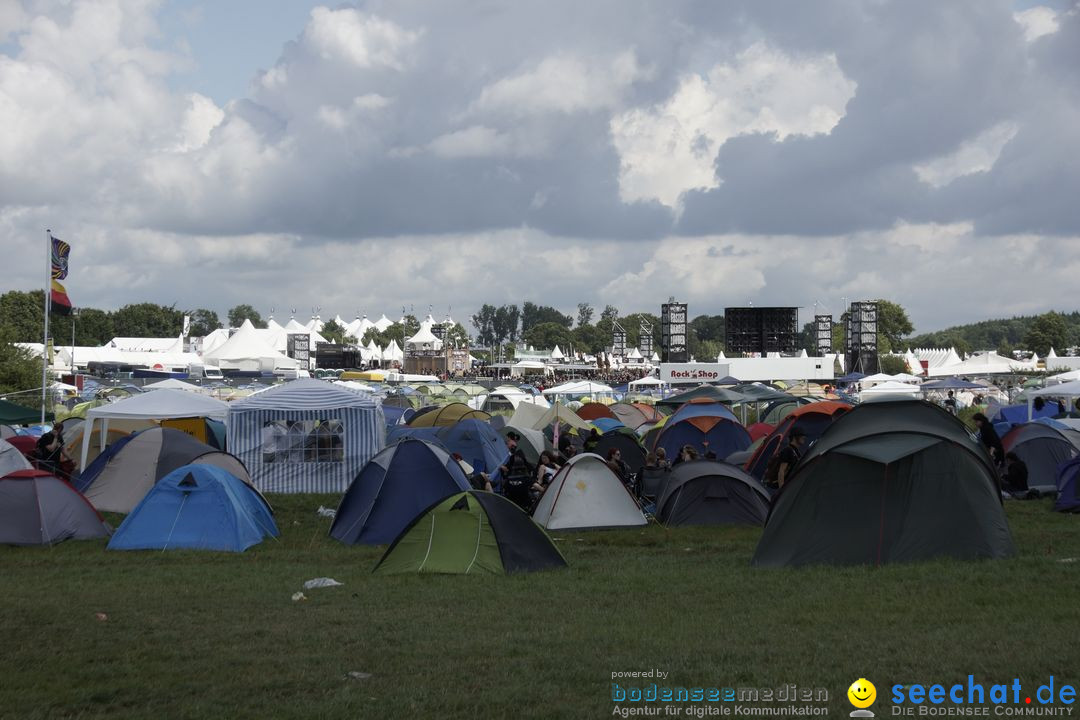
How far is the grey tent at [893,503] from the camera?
35.9ft

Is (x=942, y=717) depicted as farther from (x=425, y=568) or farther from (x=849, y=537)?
(x=425, y=568)

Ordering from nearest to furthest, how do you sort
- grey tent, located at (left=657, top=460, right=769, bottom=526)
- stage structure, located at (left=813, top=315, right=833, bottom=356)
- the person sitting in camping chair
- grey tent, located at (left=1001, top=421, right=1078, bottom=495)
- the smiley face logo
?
1. the smiley face logo
2. grey tent, located at (left=657, top=460, right=769, bottom=526)
3. the person sitting in camping chair
4. grey tent, located at (left=1001, top=421, right=1078, bottom=495)
5. stage structure, located at (left=813, top=315, right=833, bottom=356)

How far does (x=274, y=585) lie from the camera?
11.4 metres

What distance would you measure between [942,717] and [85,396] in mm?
46611

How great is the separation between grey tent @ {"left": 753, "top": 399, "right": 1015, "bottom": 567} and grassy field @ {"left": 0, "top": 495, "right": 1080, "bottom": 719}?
0.42 meters

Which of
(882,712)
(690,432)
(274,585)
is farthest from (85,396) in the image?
(882,712)

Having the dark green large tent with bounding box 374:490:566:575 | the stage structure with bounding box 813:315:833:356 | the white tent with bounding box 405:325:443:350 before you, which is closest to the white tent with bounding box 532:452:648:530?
the dark green large tent with bounding box 374:490:566:575

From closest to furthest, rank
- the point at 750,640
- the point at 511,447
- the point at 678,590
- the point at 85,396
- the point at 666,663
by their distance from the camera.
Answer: the point at 666,663 < the point at 750,640 < the point at 678,590 < the point at 511,447 < the point at 85,396

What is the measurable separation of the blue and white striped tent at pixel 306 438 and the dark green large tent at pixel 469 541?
28.6 feet

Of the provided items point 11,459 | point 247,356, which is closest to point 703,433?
point 11,459

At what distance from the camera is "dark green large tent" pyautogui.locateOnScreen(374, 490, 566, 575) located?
1184 centimetres

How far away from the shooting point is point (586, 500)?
617 inches

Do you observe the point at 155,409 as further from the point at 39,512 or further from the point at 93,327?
the point at 93,327

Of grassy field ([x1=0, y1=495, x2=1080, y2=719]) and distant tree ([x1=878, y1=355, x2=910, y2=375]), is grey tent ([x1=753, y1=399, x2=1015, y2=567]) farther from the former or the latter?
distant tree ([x1=878, y1=355, x2=910, y2=375])
